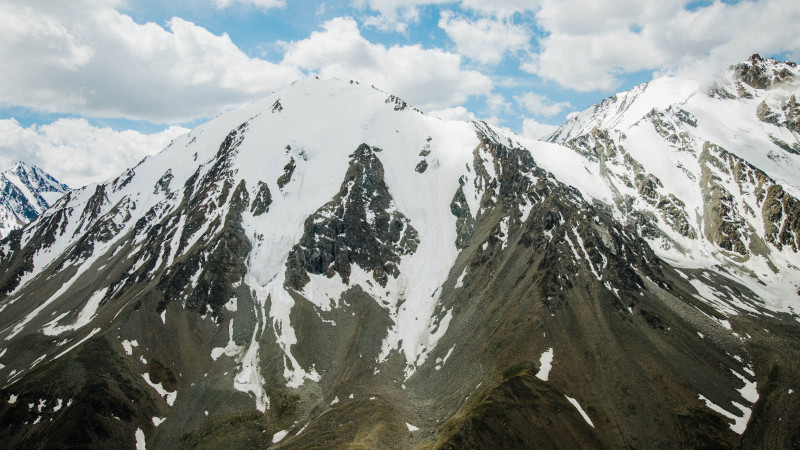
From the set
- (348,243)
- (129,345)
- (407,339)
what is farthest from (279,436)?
(348,243)

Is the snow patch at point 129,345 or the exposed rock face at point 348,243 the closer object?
the snow patch at point 129,345

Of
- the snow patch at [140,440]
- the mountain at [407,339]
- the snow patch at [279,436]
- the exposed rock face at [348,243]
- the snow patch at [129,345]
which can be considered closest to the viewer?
the mountain at [407,339]

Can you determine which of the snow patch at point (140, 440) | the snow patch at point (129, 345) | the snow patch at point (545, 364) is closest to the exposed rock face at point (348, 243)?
the snow patch at point (129, 345)

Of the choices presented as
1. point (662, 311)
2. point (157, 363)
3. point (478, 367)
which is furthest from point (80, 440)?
point (662, 311)

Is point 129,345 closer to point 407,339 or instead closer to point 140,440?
point 140,440

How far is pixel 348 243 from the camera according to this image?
185m

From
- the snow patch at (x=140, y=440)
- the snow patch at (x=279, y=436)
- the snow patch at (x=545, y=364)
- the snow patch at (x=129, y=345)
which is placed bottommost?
the snow patch at (x=140, y=440)

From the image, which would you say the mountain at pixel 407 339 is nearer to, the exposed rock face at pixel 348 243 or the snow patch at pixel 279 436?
the snow patch at pixel 279 436

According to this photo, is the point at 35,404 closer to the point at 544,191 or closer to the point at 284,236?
the point at 284,236

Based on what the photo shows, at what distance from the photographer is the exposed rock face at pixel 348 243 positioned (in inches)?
6860

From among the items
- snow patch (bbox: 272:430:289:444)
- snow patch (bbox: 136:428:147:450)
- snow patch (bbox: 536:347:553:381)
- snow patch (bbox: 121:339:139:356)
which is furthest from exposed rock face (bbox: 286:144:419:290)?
snow patch (bbox: 536:347:553:381)

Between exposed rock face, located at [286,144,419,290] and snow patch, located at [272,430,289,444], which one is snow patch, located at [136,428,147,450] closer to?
snow patch, located at [272,430,289,444]

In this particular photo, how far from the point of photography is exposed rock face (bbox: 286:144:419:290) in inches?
6860

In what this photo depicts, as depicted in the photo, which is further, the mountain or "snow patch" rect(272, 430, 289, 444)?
"snow patch" rect(272, 430, 289, 444)
